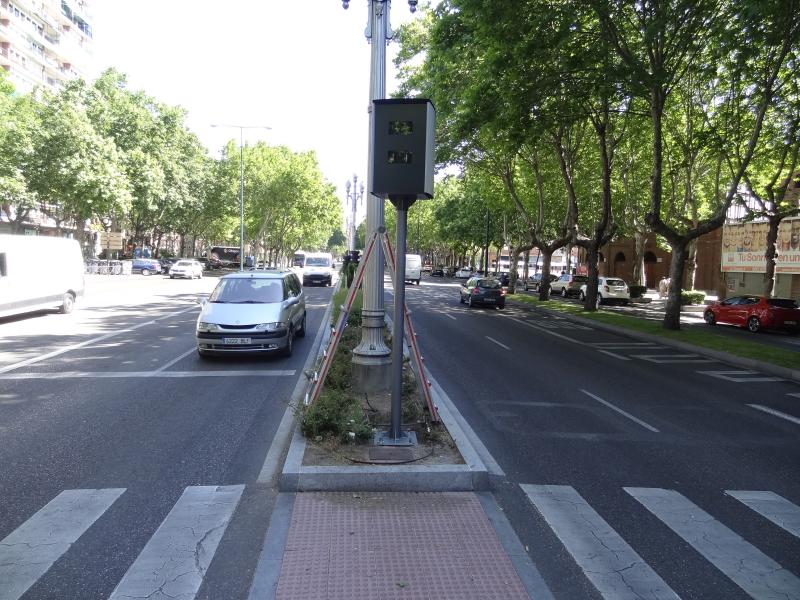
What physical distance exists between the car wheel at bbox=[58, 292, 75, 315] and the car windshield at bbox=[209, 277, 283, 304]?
8281 millimetres

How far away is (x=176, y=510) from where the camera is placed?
4.65 m

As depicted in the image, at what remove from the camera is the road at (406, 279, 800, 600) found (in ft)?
13.0

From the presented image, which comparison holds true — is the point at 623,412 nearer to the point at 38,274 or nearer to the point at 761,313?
the point at 38,274

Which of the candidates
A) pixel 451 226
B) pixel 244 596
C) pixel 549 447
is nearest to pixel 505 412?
pixel 549 447

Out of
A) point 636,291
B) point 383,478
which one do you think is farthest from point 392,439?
point 636,291

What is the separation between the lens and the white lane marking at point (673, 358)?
45.4 ft

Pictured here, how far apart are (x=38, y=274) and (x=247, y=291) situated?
8.35m

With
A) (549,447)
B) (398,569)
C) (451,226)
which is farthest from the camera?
(451,226)

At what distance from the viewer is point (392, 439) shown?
5855 millimetres

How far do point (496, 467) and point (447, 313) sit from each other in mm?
17908

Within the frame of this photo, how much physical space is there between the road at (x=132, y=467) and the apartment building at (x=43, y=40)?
4862 centimetres

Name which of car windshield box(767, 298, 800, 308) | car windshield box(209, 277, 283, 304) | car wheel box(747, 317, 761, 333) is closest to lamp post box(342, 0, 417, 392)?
car windshield box(209, 277, 283, 304)

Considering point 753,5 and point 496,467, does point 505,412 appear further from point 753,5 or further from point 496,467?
point 753,5

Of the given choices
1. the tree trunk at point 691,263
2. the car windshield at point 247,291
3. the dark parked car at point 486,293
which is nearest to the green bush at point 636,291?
the tree trunk at point 691,263
